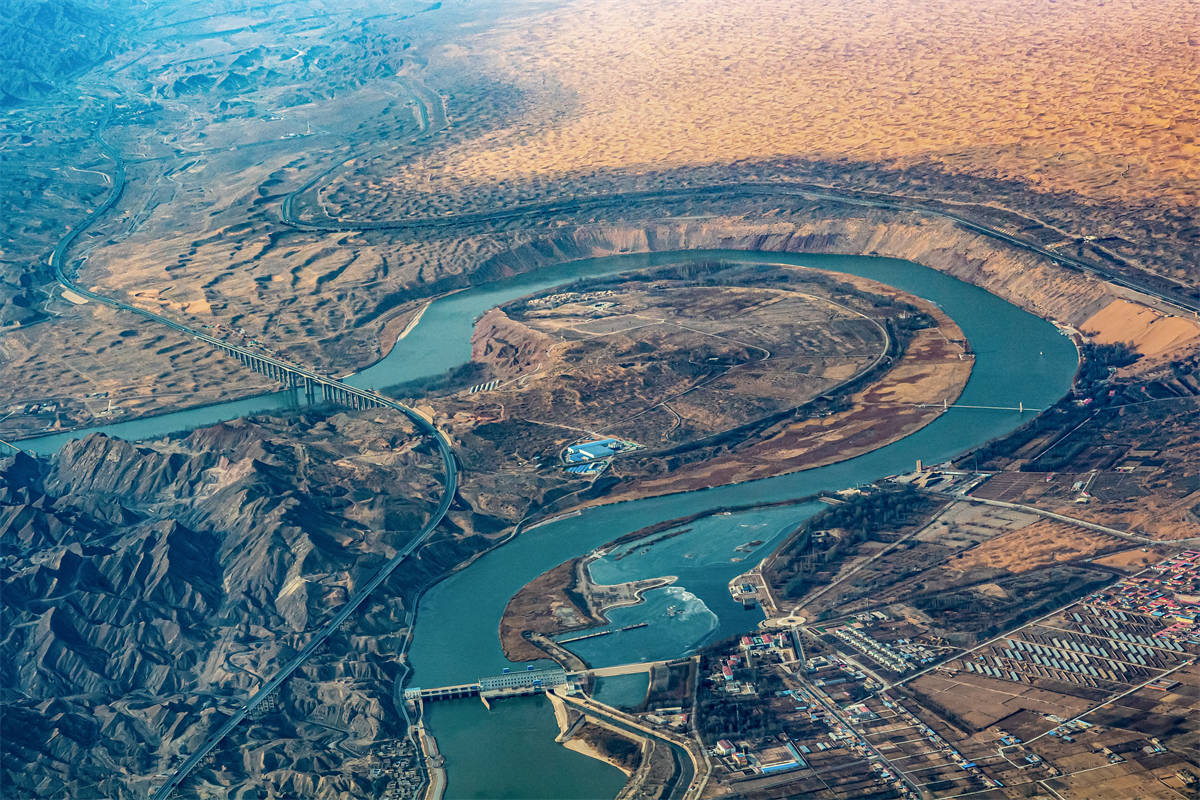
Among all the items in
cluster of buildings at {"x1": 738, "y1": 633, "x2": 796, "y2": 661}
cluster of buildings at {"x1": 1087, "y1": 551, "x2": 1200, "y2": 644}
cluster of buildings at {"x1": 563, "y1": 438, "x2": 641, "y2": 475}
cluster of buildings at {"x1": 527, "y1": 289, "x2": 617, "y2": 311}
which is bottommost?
cluster of buildings at {"x1": 527, "y1": 289, "x2": 617, "y2": 311}

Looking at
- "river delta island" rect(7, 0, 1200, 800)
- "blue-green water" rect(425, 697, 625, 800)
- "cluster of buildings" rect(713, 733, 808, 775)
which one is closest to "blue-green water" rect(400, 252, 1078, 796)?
"blue-green water" rect(425, 697, 625, 800)

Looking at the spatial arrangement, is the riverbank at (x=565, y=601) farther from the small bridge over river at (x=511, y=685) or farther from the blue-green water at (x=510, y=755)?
the blue-green water at (x=510, y=755)

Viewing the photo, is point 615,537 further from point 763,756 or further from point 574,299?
point 574,299

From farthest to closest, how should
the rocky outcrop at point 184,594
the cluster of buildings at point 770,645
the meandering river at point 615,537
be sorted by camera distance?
the cluster of buildings at point 770,645 < the meandering river at point 615,537 < the rocky outcrop at point 184,594

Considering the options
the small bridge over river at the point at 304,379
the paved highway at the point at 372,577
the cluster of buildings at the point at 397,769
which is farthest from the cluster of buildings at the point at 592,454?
the cluster of buildings at the point at 397,769

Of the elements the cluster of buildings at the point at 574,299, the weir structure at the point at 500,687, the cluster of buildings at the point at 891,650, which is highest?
the cluster of buildings at the point at 891,650

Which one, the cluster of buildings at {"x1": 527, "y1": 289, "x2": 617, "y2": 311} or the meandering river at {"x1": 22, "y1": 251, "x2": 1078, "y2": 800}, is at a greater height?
the meandering river at {"x1": 22, "y1": 251, "x2": 1078, "y2": 800}

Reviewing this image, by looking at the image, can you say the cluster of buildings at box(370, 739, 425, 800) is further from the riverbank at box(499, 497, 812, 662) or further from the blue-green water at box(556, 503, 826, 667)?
the blue-green water at box(556, 503, 826, 667)
